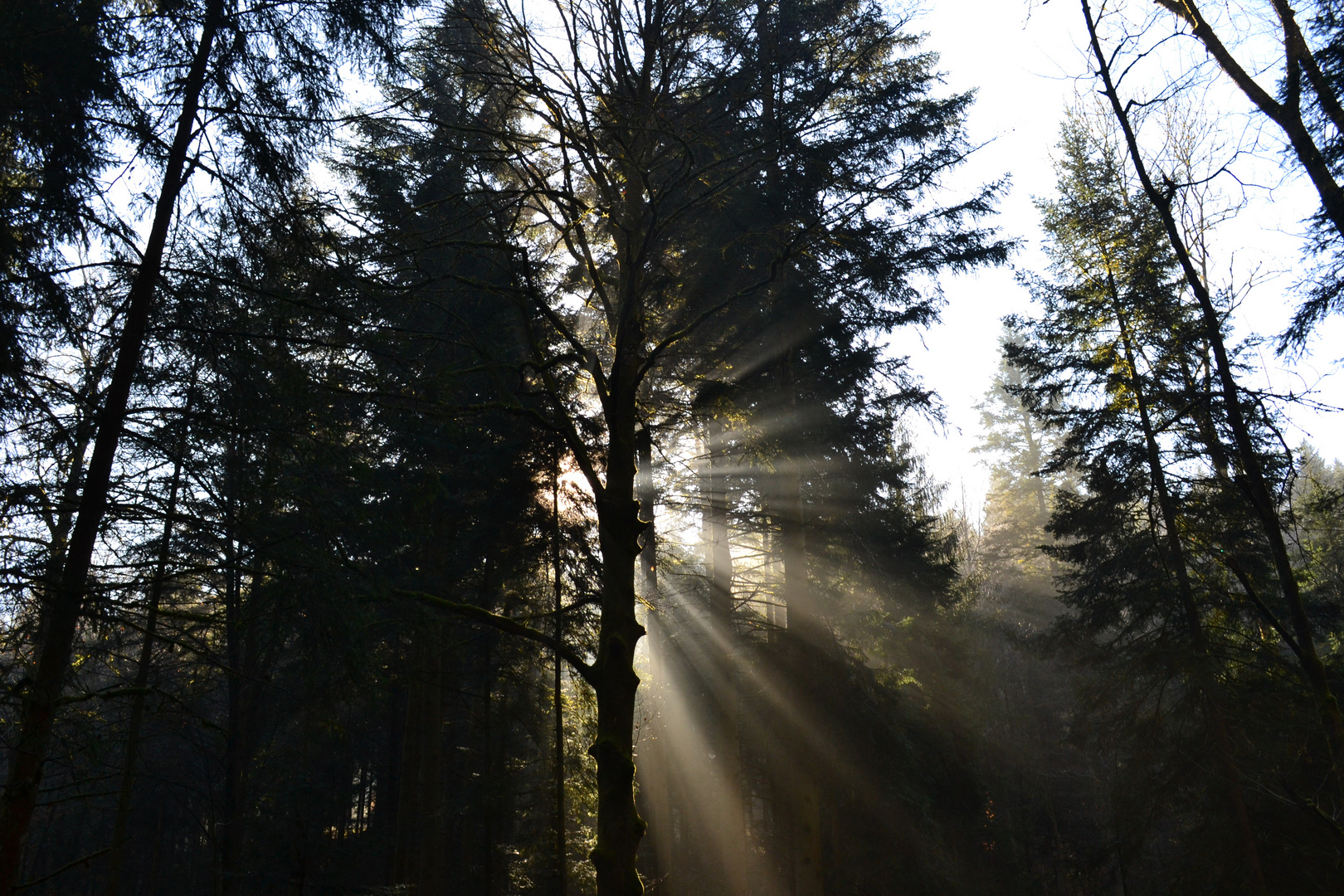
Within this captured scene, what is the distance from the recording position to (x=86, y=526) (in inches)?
191

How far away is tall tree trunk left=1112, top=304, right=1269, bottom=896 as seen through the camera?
11.3 metres

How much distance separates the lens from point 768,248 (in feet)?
35.3

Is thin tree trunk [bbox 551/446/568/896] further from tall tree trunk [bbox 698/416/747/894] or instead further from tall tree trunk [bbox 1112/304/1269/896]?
tall tree trunk [bbox 1112/304/1269/896]

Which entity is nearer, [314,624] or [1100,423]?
[314,624]

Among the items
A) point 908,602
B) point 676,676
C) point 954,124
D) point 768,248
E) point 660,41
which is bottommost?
point 676,676

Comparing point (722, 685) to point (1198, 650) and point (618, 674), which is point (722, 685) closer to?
point (618, 674)

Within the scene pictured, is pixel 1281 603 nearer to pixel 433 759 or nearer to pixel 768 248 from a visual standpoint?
pixel 768 248

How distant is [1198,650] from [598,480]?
11.4 metres

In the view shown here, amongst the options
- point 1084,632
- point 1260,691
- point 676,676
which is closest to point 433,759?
point 676,676

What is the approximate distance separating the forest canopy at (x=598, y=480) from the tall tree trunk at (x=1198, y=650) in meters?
0.09

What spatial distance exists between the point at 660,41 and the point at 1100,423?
11.5m

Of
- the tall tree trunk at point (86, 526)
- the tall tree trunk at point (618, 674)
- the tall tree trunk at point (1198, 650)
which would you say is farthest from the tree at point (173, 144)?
the tall tree trunk at point (1198, 650)

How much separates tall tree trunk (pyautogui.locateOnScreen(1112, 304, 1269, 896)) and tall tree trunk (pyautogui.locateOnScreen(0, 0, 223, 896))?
12.0 m

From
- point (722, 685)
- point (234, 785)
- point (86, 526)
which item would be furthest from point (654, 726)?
point (86, 526)
